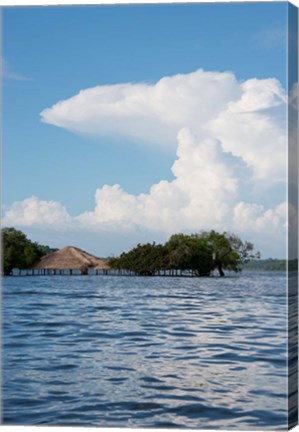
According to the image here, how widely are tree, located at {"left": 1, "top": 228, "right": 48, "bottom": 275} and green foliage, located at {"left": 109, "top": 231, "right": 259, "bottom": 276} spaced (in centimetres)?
65

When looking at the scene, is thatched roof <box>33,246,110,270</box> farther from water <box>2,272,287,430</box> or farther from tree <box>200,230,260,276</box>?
tree <box>200,230,260,276</box>

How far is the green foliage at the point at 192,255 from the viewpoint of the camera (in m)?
6.97

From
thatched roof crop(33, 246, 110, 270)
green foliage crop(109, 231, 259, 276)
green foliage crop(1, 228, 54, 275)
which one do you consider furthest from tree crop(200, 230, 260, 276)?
green foliage crop(1, 228, 54, 275)

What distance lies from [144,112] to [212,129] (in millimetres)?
643

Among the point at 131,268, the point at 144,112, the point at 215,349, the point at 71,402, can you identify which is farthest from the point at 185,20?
the point at 71,402

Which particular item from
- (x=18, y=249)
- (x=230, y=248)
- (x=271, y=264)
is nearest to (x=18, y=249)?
(x=18, y=249)

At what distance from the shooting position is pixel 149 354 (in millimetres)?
6785

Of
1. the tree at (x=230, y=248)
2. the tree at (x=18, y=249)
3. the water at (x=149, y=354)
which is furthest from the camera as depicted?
the tree at (x=18, y=249)

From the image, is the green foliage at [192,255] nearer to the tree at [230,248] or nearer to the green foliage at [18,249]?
the tree at [230,248]

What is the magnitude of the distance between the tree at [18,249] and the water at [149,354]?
0.16m

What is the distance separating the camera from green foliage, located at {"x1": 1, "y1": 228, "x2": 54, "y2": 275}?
23.8 ft

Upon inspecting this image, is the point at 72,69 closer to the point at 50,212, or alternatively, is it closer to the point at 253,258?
the point at 50,212

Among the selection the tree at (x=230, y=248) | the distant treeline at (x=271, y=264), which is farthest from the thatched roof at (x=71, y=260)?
the distant treeline at (x=271, y=264)

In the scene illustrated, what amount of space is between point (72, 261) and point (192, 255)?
3.30 feet
